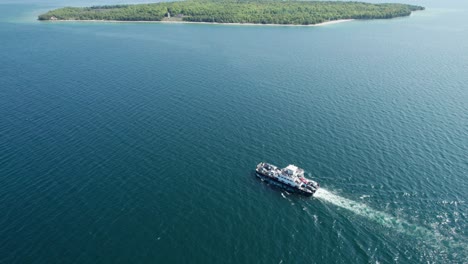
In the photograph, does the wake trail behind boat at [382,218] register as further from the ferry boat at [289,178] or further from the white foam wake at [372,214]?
the ferry boat at [289,178]

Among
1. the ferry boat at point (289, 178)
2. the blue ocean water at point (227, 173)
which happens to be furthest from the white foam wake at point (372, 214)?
the ferry boat at point (289, 178)

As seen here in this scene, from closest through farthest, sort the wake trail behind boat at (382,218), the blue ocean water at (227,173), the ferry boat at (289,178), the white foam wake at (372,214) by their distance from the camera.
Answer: the blue ocean water at (227,173) < the wake trail behind boat at (382,218) < the white foam wake at (372,214) < the ferry boat at (289,178)

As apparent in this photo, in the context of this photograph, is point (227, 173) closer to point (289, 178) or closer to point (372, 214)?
point (289, 178)

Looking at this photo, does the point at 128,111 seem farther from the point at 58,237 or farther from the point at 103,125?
the point at 58,237

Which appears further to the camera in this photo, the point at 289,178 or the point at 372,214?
the point at 289,178

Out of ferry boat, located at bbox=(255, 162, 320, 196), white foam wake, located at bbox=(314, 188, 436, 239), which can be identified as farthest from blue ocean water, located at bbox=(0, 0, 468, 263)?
ferry boat, located at bbox=(255, 162, 320, 196)

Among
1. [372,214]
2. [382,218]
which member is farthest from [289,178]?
[382,218]
